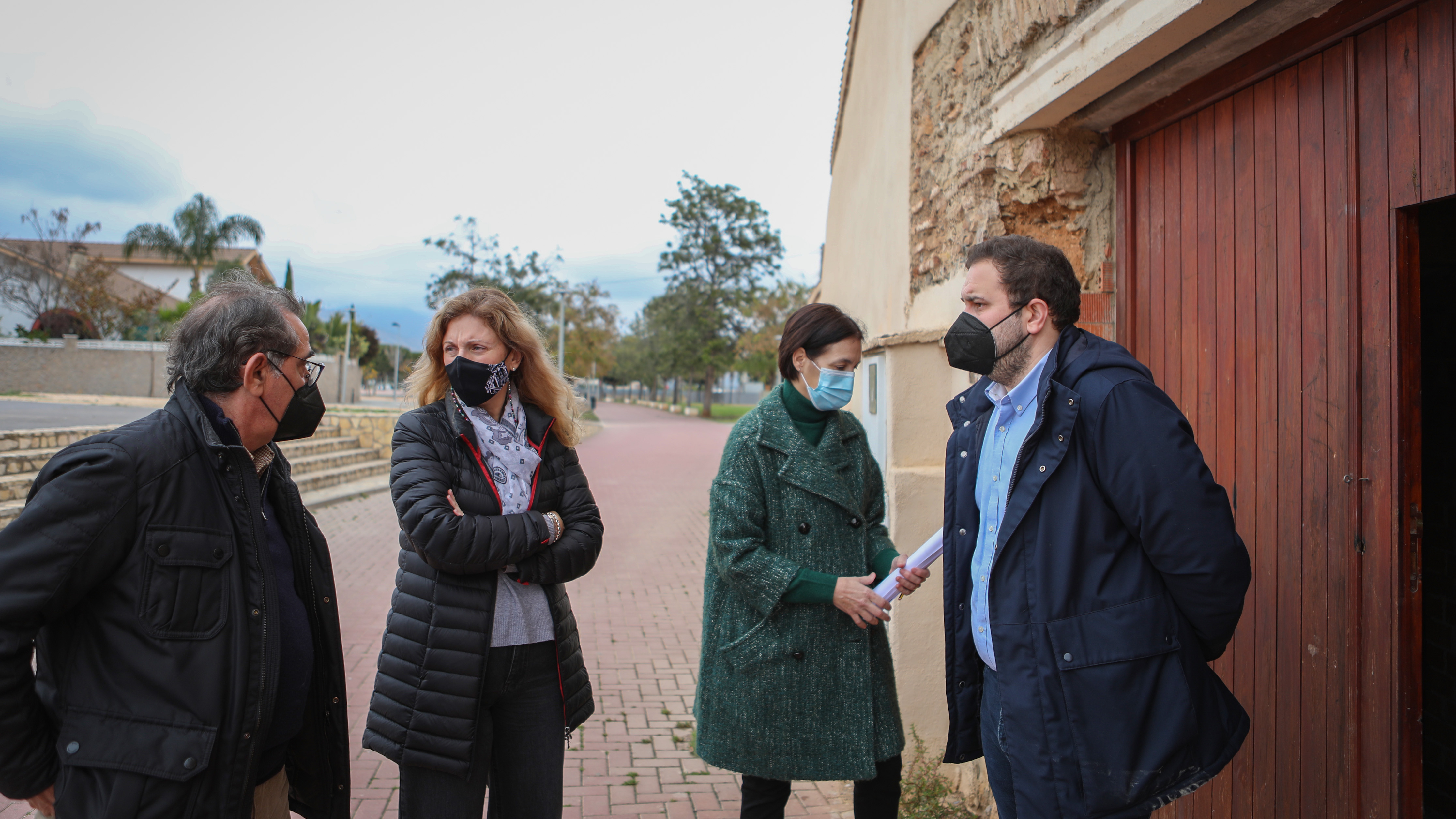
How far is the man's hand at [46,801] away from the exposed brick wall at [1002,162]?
318 centimetres

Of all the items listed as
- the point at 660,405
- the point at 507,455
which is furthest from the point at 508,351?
the point at 660,405

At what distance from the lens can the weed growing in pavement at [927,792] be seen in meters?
3.35

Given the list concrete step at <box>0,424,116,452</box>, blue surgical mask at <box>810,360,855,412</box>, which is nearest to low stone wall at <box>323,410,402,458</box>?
concrete step at <box>0,424,116,452</box>

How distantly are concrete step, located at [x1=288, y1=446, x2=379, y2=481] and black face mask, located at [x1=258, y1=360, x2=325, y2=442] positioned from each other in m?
9.95

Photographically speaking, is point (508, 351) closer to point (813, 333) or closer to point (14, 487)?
point (813, 333)

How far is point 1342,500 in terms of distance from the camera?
211 centimetres

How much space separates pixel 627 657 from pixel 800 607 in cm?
354

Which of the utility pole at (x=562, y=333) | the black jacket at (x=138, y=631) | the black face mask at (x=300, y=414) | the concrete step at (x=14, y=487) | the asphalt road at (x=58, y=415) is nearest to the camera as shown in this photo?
the black jacket at (x=138, y=631)

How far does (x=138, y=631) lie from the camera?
5.16 feet

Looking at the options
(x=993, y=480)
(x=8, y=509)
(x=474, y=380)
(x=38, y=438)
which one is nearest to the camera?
(x=993, y=480)

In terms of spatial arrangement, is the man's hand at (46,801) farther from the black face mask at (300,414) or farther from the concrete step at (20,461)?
the concrete step at (20,461)

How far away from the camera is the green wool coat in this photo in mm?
2398

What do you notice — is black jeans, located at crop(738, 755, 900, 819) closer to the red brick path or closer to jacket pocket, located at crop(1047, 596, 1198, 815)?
jacket pocket, located at crop(1047, 596, 1198, 815)

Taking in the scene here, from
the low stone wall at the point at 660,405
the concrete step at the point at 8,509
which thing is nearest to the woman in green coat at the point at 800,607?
the concrete step at the point at 8,509
